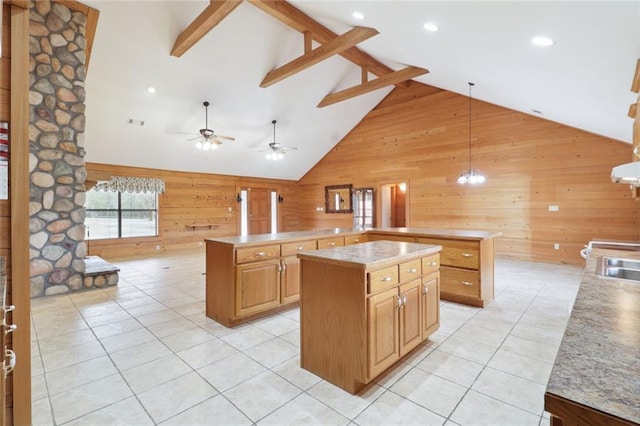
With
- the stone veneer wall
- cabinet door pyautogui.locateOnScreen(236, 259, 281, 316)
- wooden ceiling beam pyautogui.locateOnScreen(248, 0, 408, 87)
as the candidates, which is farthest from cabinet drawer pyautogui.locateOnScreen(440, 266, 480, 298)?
the stone veneer wall

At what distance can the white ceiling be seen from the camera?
2666 mm

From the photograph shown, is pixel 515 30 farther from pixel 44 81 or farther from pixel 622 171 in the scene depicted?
pixel 44 81

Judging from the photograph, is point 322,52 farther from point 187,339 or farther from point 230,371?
point 230,371

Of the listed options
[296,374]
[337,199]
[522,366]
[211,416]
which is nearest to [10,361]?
[211,416]

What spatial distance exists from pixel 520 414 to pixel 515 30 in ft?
9.98

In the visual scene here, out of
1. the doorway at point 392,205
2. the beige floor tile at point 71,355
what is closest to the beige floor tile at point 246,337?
the beige floor tile at point 71,355

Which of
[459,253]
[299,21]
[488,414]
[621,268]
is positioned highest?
[299,21]

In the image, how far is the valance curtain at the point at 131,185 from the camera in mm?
7207

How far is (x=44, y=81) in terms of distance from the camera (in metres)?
4.07

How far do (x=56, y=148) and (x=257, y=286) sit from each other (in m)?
3.54

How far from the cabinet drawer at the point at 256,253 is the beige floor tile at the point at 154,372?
0.99 meters

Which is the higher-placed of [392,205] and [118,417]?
[392,205]

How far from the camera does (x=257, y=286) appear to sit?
10.3 ft

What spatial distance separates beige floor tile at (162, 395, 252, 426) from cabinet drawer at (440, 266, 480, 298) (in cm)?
288
